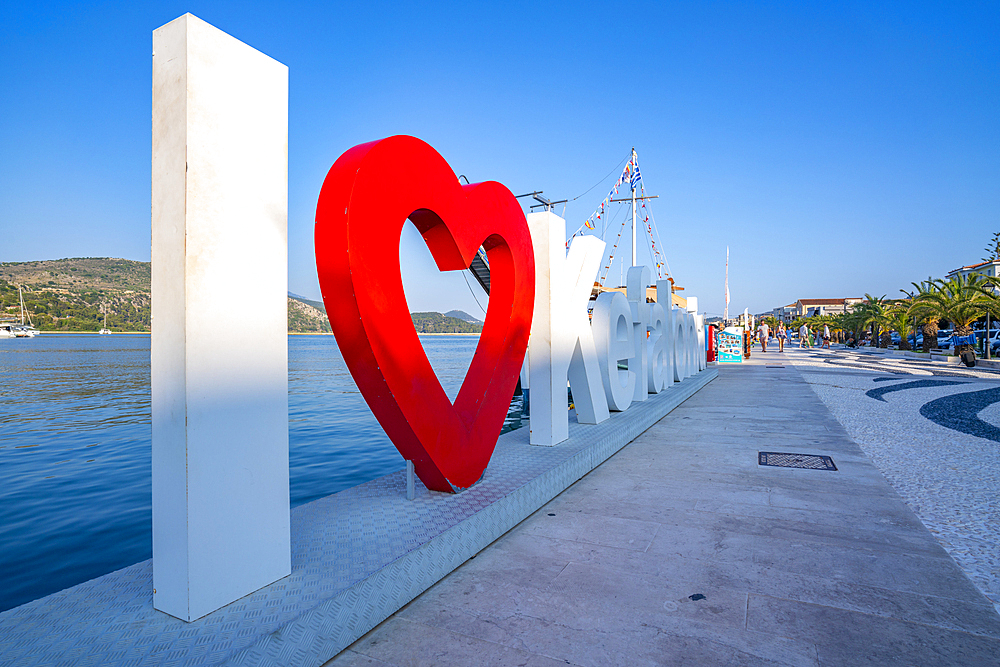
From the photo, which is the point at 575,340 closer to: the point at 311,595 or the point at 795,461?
the point at 795,461

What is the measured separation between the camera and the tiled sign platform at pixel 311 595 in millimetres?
2037

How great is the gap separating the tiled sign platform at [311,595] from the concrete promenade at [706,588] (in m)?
0.15

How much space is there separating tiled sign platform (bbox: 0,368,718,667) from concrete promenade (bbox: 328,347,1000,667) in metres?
0.15

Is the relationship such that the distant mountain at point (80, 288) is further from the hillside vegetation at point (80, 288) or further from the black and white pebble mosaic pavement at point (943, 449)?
the black and white pebble mosaic pavement at point (943, 449)

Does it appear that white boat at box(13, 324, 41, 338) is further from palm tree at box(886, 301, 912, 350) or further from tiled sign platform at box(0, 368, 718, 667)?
palm tree at box(886, 301, 912, 350)

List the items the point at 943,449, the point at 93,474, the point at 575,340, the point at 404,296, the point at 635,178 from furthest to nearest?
the point at 635,178, the point at 93,474, the point at 943,449, the point at 575,340, the point at 404,296

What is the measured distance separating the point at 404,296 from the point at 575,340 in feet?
11.1

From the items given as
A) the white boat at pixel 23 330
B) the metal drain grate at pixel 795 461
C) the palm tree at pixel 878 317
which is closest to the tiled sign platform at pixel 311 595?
the metal drain grate at pixel 795 461

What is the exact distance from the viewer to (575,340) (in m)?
6.50

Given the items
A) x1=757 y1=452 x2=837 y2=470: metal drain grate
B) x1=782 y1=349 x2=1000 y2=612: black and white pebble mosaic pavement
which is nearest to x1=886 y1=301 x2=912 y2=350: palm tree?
x1=782 y1=349 x2=1000 y2=612: black and white pebble mosaic pavement

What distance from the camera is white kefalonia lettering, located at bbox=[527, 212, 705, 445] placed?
5.87 meters

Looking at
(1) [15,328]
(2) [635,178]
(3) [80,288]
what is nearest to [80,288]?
(3) [80,288]

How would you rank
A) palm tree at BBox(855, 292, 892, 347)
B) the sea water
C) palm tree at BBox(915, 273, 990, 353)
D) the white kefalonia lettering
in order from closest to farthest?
the sea water → the white kefalonia lettering → palm tree at BBox(915, 273, 990, 353) → palm tree at BBox(855, 292, 892, 347)

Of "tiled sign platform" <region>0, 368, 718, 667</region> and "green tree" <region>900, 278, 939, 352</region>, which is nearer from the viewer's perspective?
"tiled sign platform" <region>0, 368, 718, 667</region>
